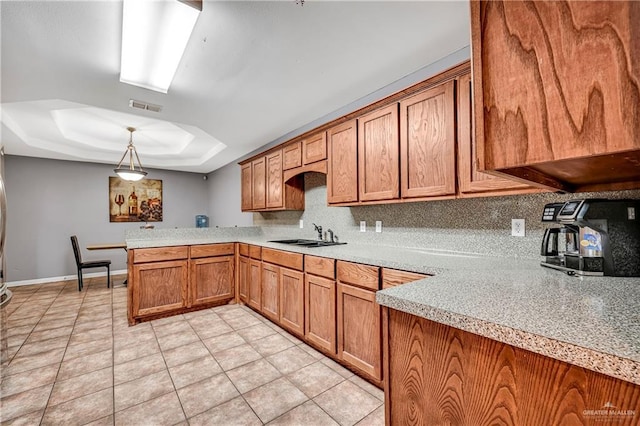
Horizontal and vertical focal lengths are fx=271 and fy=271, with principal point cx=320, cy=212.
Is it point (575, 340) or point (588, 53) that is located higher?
point (588, 53)

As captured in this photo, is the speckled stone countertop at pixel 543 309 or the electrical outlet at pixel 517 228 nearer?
the speckled stone countertop at pixel 543 309

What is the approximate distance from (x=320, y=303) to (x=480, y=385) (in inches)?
66.3

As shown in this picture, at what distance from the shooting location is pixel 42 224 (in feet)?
17.6

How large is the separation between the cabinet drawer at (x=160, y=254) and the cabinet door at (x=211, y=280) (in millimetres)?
171

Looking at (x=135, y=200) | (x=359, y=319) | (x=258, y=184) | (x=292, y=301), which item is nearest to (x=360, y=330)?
(x=359, y=319)

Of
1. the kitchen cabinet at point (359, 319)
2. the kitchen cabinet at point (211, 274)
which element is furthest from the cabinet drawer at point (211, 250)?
the kitchen cabinet at point (359, 319)

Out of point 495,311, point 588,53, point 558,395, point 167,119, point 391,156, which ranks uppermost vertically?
point 167,119

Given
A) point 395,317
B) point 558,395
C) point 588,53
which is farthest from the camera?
point 395,317

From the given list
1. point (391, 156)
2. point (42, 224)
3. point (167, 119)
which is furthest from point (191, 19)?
point (42, 224)

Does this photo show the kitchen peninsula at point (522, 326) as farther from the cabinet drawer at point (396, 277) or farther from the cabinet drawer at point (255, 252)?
the cabinet drawer at point (255, 252)

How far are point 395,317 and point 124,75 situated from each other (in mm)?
2994

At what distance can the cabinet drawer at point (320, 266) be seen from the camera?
223cm

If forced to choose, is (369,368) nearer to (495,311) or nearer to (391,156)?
(495,311)

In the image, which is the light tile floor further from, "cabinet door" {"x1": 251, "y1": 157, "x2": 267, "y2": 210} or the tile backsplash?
"cabinet door" {"x1": 251, "y1": 157, "x2": 267, "y2": 210}
